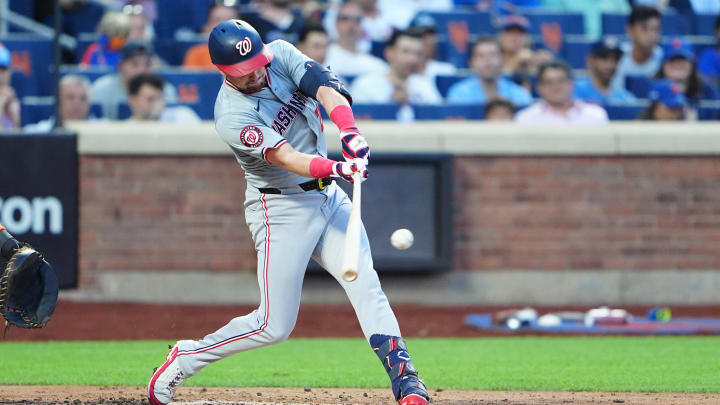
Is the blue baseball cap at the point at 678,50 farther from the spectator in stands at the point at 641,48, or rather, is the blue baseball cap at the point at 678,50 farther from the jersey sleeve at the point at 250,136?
the jersey sleeve at the point at 250,136

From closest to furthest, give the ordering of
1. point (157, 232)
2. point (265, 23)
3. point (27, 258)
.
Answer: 1. point (27, 258)
2. point (157, 232)
3. point (265, 23)

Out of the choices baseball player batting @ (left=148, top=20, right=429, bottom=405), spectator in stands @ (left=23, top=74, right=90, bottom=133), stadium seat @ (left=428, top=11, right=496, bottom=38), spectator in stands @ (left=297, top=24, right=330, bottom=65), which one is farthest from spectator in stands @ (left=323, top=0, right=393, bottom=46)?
baseball player batting @ (left=148, top=20, right=429, bottom=405)

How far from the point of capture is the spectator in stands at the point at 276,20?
Answer: 10605 mm

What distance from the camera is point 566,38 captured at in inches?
491

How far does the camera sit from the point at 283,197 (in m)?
5.20

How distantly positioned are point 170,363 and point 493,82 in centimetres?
630

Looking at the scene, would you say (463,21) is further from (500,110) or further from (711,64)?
(711,64)

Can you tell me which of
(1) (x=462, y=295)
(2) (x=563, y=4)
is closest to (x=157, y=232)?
(1) (x=462, y=295)

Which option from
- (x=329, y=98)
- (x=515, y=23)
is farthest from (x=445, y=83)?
(x=329, y=98)

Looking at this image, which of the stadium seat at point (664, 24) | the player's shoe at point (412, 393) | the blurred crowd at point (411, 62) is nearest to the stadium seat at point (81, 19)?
the blurred crowd at point (411, 62)

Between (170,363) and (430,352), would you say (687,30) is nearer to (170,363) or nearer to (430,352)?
(430,352)

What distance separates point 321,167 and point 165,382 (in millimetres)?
1381

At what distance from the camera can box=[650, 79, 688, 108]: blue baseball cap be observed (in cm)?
1066

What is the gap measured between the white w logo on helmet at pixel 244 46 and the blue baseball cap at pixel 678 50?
7424 mm
